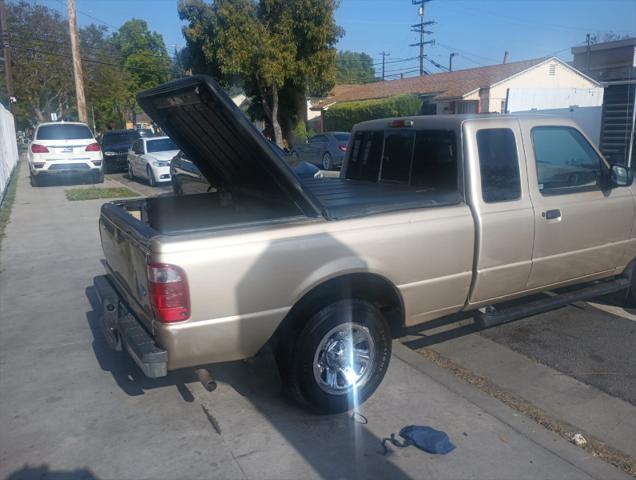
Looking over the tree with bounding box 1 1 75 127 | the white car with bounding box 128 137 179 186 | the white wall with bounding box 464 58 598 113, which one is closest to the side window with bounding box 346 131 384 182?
the white car with bounding box 128 137 179 186

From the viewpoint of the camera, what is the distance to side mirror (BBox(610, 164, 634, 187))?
4.97m

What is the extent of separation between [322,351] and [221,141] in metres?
1.87

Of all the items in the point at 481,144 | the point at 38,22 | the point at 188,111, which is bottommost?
the point at 481,144

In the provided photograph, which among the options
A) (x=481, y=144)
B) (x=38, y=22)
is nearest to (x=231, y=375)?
(x=481, y=144)

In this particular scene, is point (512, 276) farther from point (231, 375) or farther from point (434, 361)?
point (231, 375)

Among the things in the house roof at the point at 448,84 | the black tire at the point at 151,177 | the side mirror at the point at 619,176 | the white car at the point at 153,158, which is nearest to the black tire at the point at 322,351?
the side mirror at the point at 619,176

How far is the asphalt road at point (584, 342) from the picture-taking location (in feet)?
14.4

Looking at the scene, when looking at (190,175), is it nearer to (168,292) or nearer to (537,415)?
(168,292)

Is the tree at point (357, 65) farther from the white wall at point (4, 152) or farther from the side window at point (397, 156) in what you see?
the side window at point (397, 156)

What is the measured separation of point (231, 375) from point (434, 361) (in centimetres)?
163

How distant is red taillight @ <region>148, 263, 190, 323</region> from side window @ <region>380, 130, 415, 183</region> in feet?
8.19

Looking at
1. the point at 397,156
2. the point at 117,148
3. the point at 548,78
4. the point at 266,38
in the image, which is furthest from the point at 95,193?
the point at 548,78

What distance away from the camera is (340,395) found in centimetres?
384

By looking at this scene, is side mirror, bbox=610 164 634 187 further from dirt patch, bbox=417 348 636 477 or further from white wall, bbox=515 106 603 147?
white wall, bbox=515 106 603 147
